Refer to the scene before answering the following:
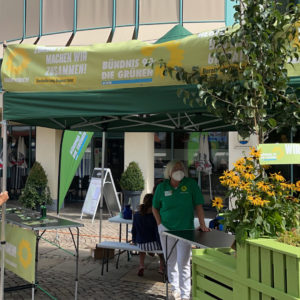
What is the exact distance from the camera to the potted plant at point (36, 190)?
12.7 m

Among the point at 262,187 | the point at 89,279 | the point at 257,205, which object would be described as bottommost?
the point at 89,279

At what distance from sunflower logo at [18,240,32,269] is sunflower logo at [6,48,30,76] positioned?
205 centimetres

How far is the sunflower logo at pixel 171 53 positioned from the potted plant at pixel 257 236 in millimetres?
1254

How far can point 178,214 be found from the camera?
4.73 metres

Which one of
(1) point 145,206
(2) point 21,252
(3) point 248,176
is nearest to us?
(3) point 248,176

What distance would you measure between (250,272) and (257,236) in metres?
0.25

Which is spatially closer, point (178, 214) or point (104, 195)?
point (178, 214)

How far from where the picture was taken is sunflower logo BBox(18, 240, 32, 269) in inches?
181

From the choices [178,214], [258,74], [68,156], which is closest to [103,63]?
[258,74]

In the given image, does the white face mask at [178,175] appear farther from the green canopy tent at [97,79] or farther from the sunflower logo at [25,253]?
the sunflower logo at [25,253]

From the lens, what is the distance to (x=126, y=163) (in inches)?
513

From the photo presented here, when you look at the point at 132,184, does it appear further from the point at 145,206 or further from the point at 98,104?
the point at 98,104

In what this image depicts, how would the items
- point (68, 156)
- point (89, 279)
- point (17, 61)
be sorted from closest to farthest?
point (17, 61) < point (89, 279) < point (68, 156)

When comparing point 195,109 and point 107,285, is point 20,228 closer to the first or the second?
point 107,285
